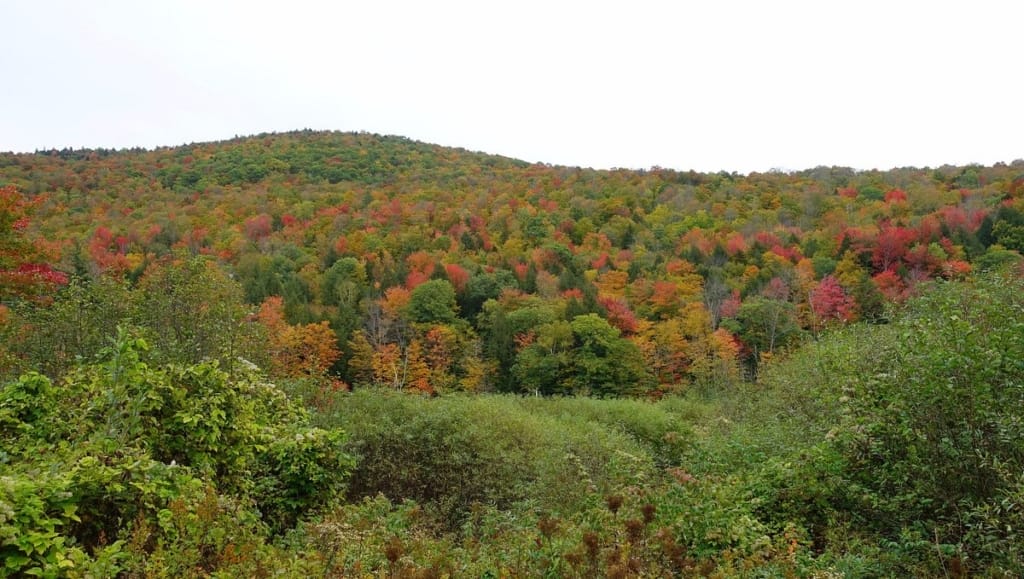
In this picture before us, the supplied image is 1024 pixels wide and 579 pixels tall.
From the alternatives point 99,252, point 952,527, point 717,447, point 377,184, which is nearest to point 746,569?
point 952,527

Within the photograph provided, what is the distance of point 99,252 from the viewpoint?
1497 inches

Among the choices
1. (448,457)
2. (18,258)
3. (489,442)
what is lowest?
(448,457)

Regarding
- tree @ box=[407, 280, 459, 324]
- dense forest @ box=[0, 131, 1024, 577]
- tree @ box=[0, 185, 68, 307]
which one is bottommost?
tree @ box=[407, 280, 459, 324]

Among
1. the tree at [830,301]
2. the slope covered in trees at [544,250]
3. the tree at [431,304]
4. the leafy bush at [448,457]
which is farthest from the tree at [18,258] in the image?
the tree at [830,301]

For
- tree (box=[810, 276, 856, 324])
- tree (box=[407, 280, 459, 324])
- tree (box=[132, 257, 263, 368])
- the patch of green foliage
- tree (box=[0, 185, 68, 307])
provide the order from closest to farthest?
1. the patch of green foliage
2. tree (box=[132, 257, 263, 368])
3. tree (box=[0, 185, 68, 307])
4. tree (box=[810, 276, 856, 324])
5. tree (box=[407, 280, 459, 324])

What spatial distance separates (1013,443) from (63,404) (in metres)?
9.28

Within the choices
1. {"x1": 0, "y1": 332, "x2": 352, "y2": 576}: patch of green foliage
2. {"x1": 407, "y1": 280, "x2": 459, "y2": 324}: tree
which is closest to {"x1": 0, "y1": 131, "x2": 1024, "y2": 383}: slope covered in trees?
{"x1": 407, "y1": 280, "x2": 459, "y2": 324}: tree

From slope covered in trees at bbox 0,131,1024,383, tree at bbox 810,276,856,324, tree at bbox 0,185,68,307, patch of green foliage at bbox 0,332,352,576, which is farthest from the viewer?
tree at bbox 810,276,856,324

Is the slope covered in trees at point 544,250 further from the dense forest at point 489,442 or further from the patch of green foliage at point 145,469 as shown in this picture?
the patch of green foliage at point 145,469

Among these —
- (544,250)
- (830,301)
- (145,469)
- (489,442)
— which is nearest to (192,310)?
(489,442)

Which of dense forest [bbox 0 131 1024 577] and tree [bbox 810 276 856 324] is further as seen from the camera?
tree [bbox 810 276 856 324]

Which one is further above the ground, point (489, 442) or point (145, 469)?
point (145, 469)

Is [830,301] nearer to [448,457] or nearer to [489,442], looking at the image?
[489,442]

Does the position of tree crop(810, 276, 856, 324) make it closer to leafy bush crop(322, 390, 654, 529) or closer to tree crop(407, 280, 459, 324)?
tree crop(407, 280, 459, 324)
